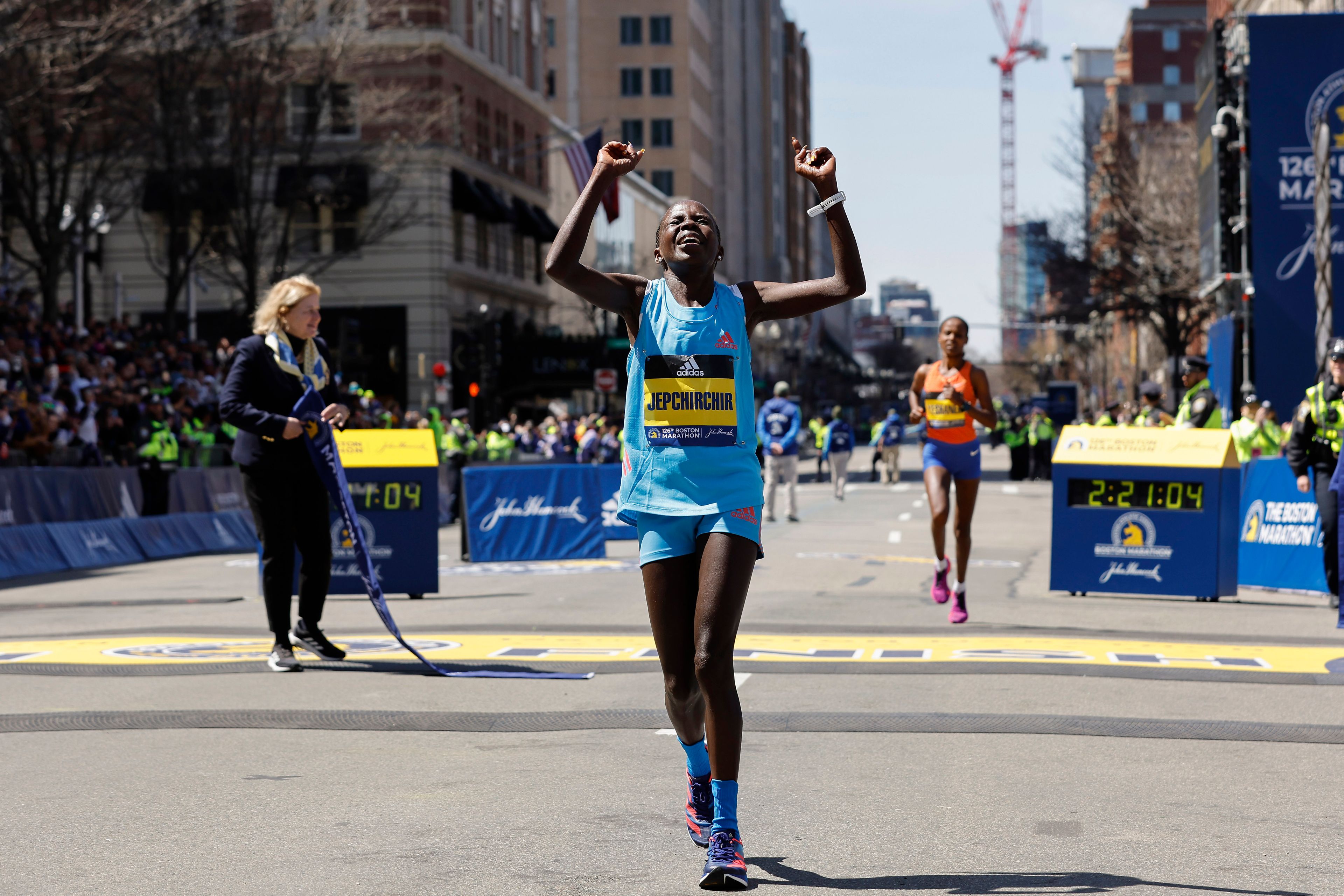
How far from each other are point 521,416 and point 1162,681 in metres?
48.6

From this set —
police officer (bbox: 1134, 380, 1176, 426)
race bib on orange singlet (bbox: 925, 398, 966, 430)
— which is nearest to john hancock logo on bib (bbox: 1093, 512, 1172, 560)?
race bib on orange singlet (bbox: 925, 398, 966, 430)

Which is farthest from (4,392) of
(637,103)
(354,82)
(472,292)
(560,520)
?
(637,103)

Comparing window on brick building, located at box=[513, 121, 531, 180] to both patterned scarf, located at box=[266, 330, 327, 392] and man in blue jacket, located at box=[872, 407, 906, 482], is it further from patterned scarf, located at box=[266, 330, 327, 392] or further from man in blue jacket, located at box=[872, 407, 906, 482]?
patterned scarf, located at box=[266, 330, 327, 392]

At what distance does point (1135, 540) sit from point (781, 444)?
1114 cm

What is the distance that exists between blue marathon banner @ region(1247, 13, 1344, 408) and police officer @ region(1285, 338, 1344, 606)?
1150 centimetres

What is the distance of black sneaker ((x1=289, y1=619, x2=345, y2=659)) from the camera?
9.38 metres

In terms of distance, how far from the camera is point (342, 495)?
9078mm

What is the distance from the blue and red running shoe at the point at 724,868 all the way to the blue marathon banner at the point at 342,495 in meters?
4.12

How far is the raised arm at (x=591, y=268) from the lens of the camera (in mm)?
5102

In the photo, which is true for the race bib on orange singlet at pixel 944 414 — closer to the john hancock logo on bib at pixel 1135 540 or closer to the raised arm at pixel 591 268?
the john hancock logo on bib at pixel 1135 540

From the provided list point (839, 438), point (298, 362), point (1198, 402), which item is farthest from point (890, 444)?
point (298, 362)

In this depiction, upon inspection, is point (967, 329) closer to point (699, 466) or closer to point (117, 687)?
point (117, 687)

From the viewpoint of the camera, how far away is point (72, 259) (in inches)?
1388

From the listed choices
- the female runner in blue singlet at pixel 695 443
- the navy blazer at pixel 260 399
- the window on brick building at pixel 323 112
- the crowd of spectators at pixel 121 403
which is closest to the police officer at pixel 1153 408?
the crowd of spectators at pixel 121 403
